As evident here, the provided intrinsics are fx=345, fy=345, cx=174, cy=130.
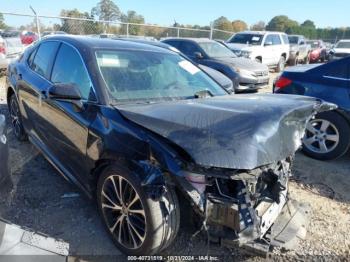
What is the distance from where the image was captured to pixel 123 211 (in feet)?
9.11

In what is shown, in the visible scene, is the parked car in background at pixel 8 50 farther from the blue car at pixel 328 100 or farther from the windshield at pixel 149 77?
the blue car at pixel 328 100

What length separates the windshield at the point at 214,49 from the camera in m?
10.6

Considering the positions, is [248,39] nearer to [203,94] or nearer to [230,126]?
[203,94]

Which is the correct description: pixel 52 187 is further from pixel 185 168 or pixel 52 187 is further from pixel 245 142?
pixel 245 142

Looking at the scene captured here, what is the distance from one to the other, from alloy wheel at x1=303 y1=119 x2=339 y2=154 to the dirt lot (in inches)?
12.3

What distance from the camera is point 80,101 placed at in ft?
9.98

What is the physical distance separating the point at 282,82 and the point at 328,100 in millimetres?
795

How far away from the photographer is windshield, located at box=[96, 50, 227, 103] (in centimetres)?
316

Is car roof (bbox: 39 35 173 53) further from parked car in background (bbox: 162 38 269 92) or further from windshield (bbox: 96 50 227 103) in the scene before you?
parked car in background (bbox: 162 38 269 92)

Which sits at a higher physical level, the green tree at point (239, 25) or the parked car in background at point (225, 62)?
the green tree at point (239, 25)

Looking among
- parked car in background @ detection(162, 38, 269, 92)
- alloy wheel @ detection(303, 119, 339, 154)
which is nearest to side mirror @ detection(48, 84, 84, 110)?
alloy wheel @ detection(303, 119, 339, 154)

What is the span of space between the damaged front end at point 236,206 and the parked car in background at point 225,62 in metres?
7.34

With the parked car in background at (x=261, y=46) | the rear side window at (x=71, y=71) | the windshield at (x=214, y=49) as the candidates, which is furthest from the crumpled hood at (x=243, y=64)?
the rear side window at (x=71, y=71)

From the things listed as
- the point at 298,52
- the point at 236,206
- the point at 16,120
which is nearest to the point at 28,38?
the point at 16,120
